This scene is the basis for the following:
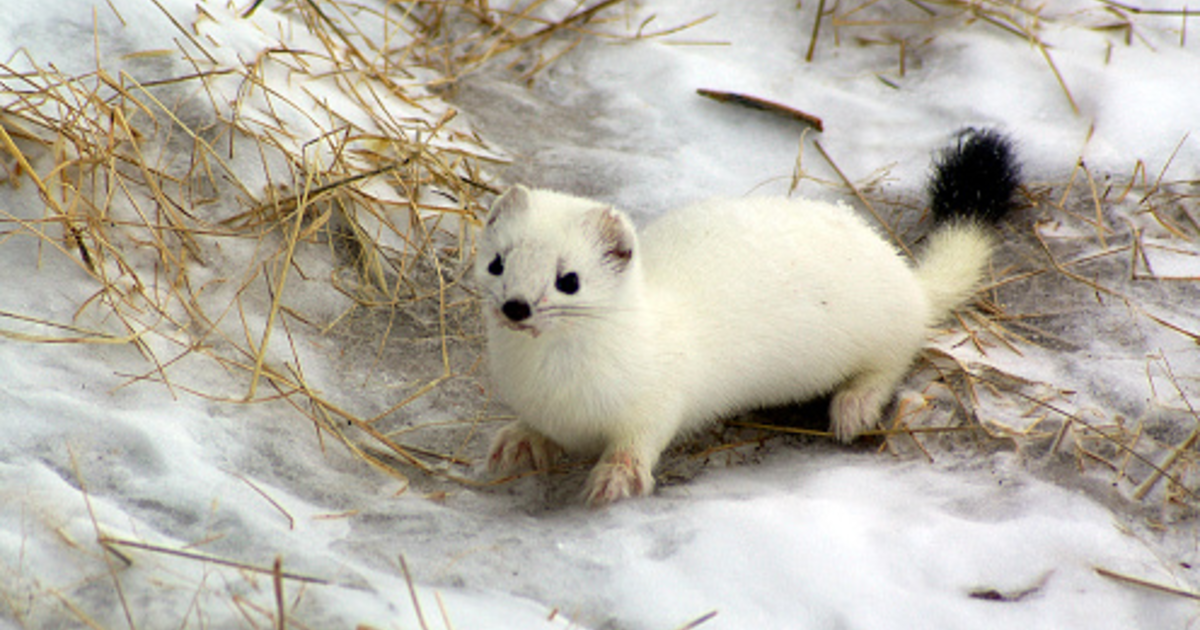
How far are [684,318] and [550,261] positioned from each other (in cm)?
44

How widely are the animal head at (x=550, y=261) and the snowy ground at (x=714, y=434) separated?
39cm

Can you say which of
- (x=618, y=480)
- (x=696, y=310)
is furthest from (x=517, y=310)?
(x=696, y=310)

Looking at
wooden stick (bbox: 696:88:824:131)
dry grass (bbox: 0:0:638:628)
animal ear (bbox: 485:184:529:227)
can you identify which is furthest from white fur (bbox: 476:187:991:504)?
wooden stick (bbox: 696:88:824:131)

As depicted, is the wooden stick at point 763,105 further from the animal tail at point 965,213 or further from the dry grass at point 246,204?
the dry grass at point 246,204

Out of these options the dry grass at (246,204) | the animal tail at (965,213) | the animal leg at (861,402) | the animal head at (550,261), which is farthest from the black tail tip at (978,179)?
the dry grass at (246,204)

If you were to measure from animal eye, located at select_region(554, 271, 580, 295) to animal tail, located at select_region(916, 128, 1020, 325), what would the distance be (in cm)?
114

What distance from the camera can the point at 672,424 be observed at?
2053 mm

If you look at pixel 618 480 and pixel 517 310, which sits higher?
pixel 517 310

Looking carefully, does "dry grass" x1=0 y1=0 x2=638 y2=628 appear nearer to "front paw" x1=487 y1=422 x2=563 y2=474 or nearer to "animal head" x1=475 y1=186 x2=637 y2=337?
"front paw" x1=487 y1=422 x2=563 y2=474

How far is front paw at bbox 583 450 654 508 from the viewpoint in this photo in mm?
1906

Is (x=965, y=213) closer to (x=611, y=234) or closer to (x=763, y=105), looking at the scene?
(x=763, y=105)

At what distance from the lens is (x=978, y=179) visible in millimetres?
2596

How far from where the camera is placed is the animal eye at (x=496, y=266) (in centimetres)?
179

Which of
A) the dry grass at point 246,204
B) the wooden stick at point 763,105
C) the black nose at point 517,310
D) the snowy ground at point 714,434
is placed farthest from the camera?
the wooden stick at point 763,105
